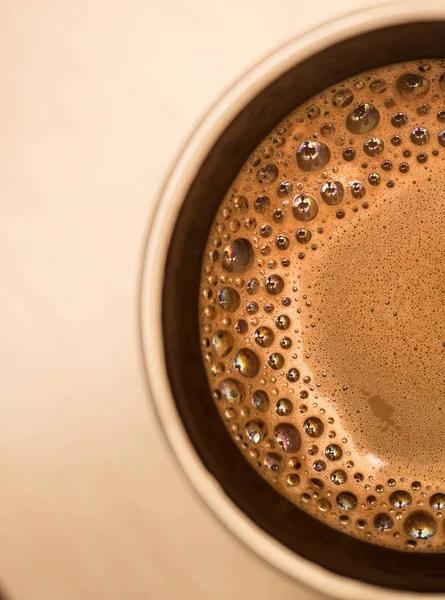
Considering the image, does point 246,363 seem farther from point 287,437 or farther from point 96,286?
point 96,286

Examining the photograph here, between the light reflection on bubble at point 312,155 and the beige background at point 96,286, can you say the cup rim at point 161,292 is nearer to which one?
the beige background at point 96,286

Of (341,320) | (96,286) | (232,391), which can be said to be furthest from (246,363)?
(96,286)

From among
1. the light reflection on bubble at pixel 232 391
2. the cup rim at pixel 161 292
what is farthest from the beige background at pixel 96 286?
the light reflection on bubble at pixel 232 391

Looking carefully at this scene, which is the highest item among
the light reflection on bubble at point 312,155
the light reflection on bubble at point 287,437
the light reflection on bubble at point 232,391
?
the light reflection on bubble at point 312,155

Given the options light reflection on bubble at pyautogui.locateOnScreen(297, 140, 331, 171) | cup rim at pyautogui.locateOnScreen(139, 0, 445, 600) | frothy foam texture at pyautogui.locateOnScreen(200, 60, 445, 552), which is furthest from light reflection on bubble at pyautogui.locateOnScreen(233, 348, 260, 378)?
light reflection on bubble at pyautogui.locateOnScreen(297, 140, 331, 171)

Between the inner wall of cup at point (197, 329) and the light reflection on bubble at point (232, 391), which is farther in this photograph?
A: the light reflection on bubble at point (232, 391)

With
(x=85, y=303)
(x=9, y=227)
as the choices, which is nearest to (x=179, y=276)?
(x=85, y=303)

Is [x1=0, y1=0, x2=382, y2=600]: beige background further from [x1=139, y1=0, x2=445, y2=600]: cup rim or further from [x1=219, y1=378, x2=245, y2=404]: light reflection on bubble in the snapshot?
[x1=219, y1=378, x2=245, y2=404]: light reflection on bubble
